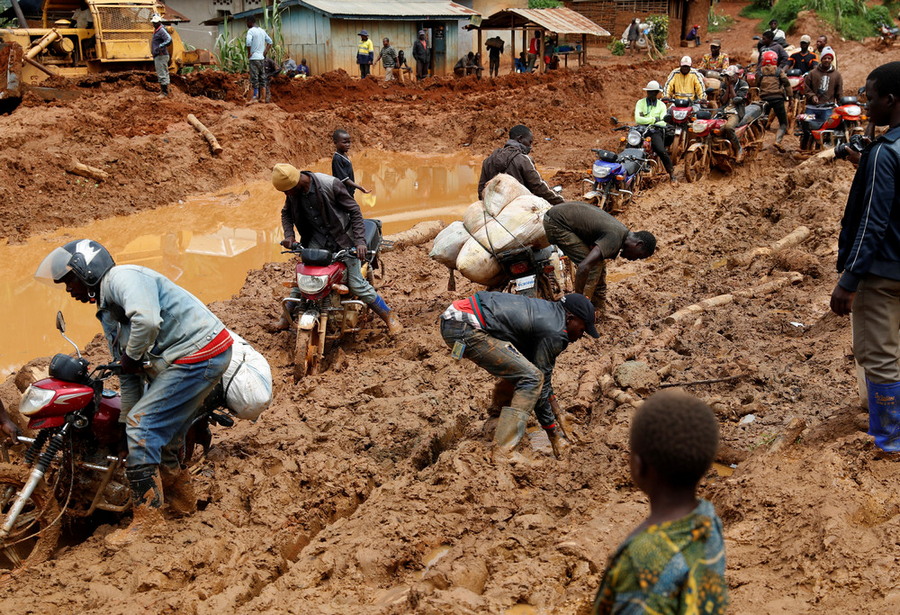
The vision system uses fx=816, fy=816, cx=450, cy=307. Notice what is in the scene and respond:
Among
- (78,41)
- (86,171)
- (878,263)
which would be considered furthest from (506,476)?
(78,41)

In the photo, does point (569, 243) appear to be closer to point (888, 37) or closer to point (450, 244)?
point (450, 244)

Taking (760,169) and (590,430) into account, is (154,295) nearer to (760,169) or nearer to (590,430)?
(590,430)

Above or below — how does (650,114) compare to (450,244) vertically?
above

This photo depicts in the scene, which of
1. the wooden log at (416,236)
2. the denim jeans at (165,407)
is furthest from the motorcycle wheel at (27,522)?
the wooden log at (416,236)

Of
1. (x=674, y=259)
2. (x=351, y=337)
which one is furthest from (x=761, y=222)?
(x=351, y=337)

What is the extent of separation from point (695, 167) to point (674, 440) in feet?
40.8

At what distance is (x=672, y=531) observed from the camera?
2.30m

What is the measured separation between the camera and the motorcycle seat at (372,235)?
26.0ft

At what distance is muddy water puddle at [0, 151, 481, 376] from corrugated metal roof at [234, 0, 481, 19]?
34.2 ft

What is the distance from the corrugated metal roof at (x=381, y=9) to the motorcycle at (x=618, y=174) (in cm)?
1633

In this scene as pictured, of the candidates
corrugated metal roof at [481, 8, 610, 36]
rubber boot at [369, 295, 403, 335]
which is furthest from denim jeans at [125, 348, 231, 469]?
corrugated metal roof at [481, 8, 610, 36]

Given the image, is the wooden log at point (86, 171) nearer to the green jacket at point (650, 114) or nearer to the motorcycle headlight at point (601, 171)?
the motorcycle headlight at point (601, 171)

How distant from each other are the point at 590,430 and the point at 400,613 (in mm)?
2437

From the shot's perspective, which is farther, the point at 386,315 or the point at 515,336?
the point at 386,315
